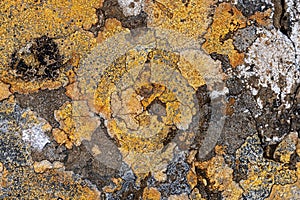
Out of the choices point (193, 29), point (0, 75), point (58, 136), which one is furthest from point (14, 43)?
point (193, 29)

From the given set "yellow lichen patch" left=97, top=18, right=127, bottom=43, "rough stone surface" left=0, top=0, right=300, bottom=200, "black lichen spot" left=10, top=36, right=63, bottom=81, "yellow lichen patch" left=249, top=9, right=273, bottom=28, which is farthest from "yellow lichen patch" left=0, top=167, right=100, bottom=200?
"yellow lichen patch" left=249, top=9, right=273, bottom=28

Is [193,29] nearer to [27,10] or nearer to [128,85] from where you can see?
[128,85]

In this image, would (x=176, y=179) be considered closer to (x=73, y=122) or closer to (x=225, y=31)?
(x=73, y=122)

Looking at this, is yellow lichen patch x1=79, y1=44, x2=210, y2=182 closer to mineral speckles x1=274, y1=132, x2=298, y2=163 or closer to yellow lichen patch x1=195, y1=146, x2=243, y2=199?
yellow lichen patch x1=195, y1=146, x2=243, y2=199

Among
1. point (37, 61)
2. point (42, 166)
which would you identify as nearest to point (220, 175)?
point (42, 166)

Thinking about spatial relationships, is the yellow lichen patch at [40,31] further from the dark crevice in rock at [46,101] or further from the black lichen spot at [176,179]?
the black lichen spot at [176,179]

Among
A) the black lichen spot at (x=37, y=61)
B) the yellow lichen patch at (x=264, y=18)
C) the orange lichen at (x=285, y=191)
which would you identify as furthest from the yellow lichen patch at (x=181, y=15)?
the orange lichen at (x=285, y=191)
